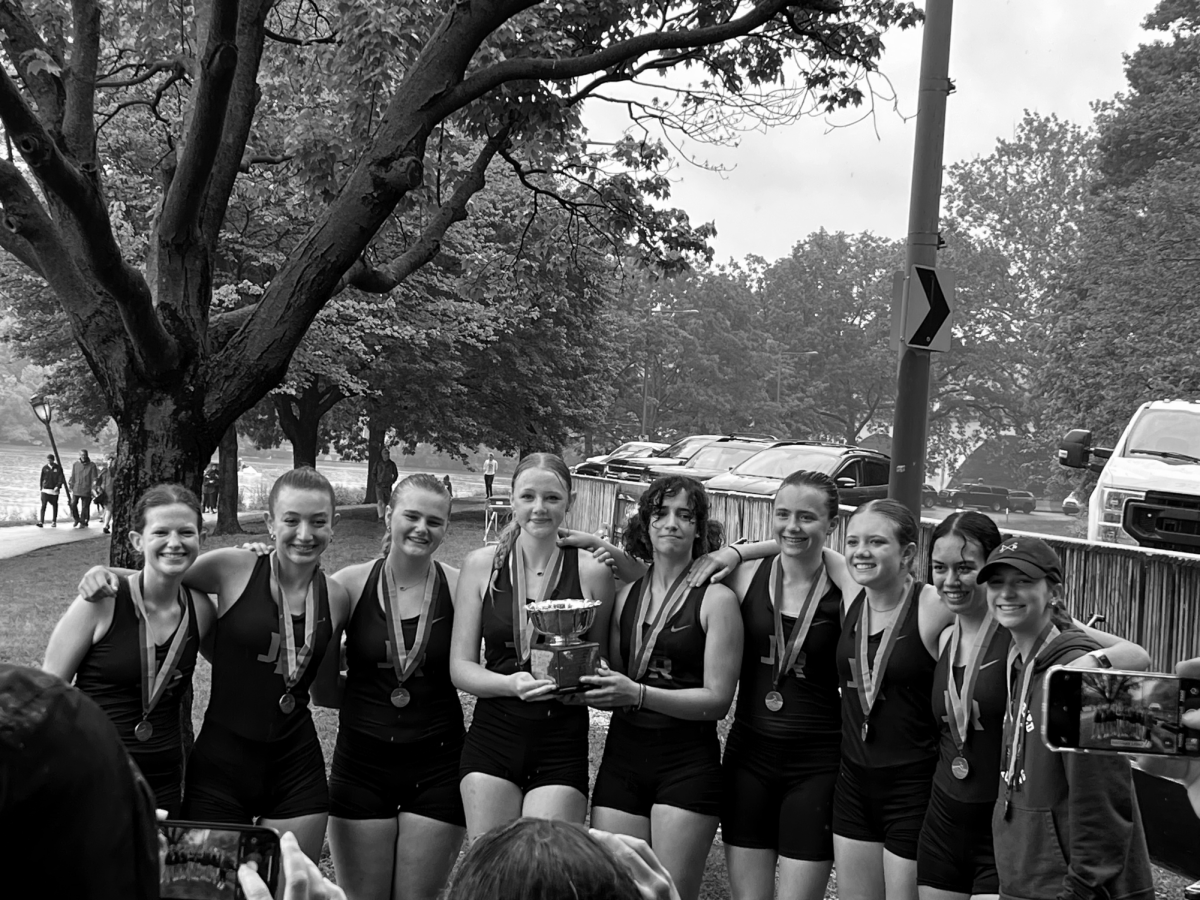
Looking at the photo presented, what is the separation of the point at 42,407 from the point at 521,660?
27706mm

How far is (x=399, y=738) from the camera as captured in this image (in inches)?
170

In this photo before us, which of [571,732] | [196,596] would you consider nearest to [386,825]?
[571,732]

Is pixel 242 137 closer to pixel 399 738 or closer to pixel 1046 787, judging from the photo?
pixel 399 738

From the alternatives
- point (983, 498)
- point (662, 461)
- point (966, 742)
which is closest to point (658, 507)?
point (966, 742)

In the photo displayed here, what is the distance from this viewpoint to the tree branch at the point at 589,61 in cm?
625

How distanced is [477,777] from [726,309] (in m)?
71.6

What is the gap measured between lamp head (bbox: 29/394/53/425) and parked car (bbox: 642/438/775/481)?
1583cm

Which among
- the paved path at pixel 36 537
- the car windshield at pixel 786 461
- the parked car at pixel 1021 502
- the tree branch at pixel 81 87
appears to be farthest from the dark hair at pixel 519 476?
the parked car at pixel 1021 502

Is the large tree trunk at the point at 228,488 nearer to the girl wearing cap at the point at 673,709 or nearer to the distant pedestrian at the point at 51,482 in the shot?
the distant pedestrian at the point at 51,482

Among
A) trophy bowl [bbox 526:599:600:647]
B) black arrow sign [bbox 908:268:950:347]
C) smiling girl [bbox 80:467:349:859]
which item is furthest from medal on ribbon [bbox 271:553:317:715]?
black arrow sign [bbox 908:268:950:347]

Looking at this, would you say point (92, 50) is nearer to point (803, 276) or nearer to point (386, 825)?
point (386, 825)

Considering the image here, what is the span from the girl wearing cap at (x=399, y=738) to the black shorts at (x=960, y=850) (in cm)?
181

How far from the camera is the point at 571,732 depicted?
170 inches

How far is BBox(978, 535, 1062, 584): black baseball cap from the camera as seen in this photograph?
3348 millimetres
